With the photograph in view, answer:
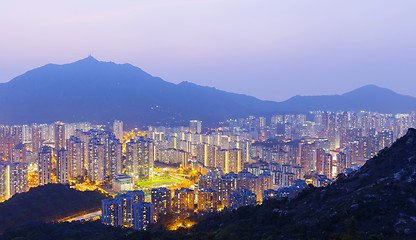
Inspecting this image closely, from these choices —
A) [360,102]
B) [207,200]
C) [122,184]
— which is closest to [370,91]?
[360,102]

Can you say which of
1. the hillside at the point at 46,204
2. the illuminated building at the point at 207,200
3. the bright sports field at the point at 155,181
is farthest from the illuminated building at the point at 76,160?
the illuminated building at the point at 207,200

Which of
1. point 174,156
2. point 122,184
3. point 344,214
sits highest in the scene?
point 344,214

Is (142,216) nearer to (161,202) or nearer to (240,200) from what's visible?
(161,202)

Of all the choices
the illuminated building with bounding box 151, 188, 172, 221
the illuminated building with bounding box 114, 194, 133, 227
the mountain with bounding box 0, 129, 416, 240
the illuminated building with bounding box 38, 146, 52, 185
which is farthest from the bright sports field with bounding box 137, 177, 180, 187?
the mountain with bounding box 0, 129, 416, 240

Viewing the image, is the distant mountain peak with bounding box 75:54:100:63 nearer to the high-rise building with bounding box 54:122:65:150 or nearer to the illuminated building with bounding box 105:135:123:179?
the high-rise building with bounding box 54:122:65:150

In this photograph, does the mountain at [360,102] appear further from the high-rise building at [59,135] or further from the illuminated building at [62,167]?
the illuminated building at [62,167]

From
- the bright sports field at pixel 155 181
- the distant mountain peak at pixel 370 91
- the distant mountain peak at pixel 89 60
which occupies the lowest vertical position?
the bright sports field at pixel 155 181
